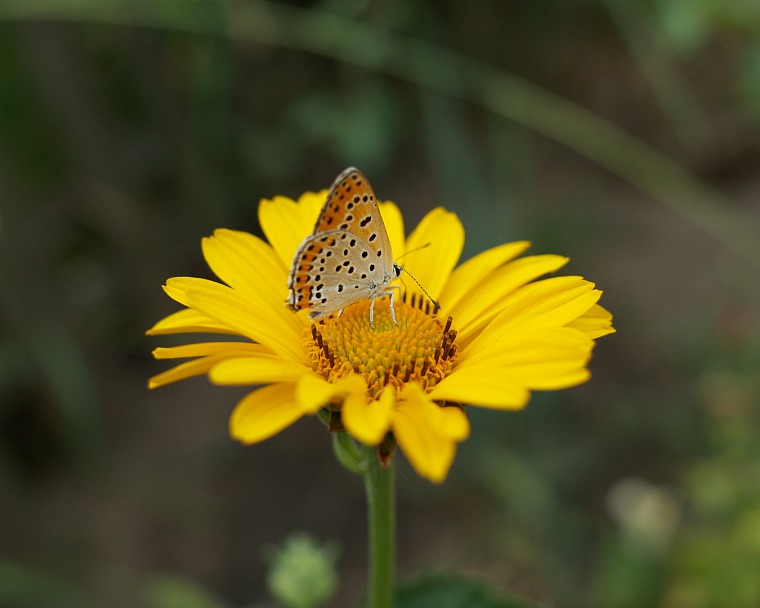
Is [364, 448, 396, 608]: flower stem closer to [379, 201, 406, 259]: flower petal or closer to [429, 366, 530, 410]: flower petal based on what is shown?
[429, 366, 530, 410]: flower petal

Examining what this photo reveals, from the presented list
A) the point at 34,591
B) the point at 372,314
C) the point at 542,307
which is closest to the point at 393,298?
the point at 372,314

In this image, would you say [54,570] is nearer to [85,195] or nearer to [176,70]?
[85,195]

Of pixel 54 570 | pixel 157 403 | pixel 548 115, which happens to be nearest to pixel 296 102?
pixel 548 115

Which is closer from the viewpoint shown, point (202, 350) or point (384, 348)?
point (202, 350)

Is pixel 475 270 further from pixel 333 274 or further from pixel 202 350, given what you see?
pixel 202 350

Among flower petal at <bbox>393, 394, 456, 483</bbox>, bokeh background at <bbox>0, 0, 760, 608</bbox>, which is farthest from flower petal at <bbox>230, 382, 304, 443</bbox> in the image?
bokeh background at <bbox>0, 0, 760, 608</bbox>

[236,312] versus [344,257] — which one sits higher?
[344,257]
